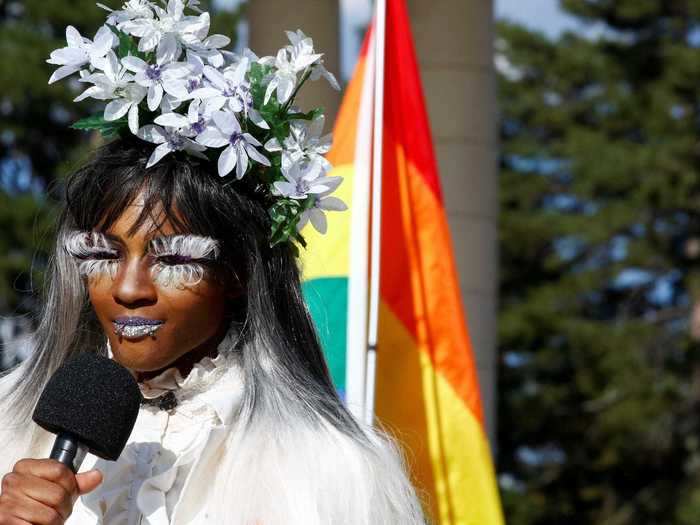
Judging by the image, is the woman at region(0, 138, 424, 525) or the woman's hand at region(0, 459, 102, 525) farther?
the woman at region(0, 138, 424, 525)

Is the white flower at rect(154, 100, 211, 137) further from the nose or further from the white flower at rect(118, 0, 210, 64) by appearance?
the nose

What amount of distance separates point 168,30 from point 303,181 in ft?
1.33

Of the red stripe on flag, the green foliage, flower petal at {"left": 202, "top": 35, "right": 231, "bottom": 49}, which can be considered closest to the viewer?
flower petal at {"left": 202, "top": 35, "right": 231, "bottom": 49}

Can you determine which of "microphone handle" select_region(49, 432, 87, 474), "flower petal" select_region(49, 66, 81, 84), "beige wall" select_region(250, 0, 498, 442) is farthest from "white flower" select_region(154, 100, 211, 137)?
"beige wall" select_region(250, 0, 498, 442)

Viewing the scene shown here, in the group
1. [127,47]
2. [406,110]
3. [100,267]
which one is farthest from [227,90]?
[406,110]

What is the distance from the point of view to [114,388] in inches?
101

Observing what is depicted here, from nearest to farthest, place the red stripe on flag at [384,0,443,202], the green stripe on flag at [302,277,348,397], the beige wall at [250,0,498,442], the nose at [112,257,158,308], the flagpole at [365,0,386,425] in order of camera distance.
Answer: the nose at [112,257,158,308] < the flagpole at [365,0,386,425] < the green stripe on flag at [302,277,348,397] < the red stripe on flag at [384,0,443,202] < the beige wall at [250,0,498,442]

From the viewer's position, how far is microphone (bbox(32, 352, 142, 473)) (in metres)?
2.47

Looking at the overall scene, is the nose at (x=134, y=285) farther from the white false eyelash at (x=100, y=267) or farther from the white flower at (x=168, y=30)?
the white flower at (x=168, y=30)

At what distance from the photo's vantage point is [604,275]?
22.5 metres

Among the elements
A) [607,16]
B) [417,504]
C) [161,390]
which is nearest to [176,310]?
[161,390]

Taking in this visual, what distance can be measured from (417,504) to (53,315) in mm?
839

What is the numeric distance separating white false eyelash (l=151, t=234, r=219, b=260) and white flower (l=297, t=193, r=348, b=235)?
237 mm

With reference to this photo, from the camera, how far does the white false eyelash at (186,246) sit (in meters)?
2.89
